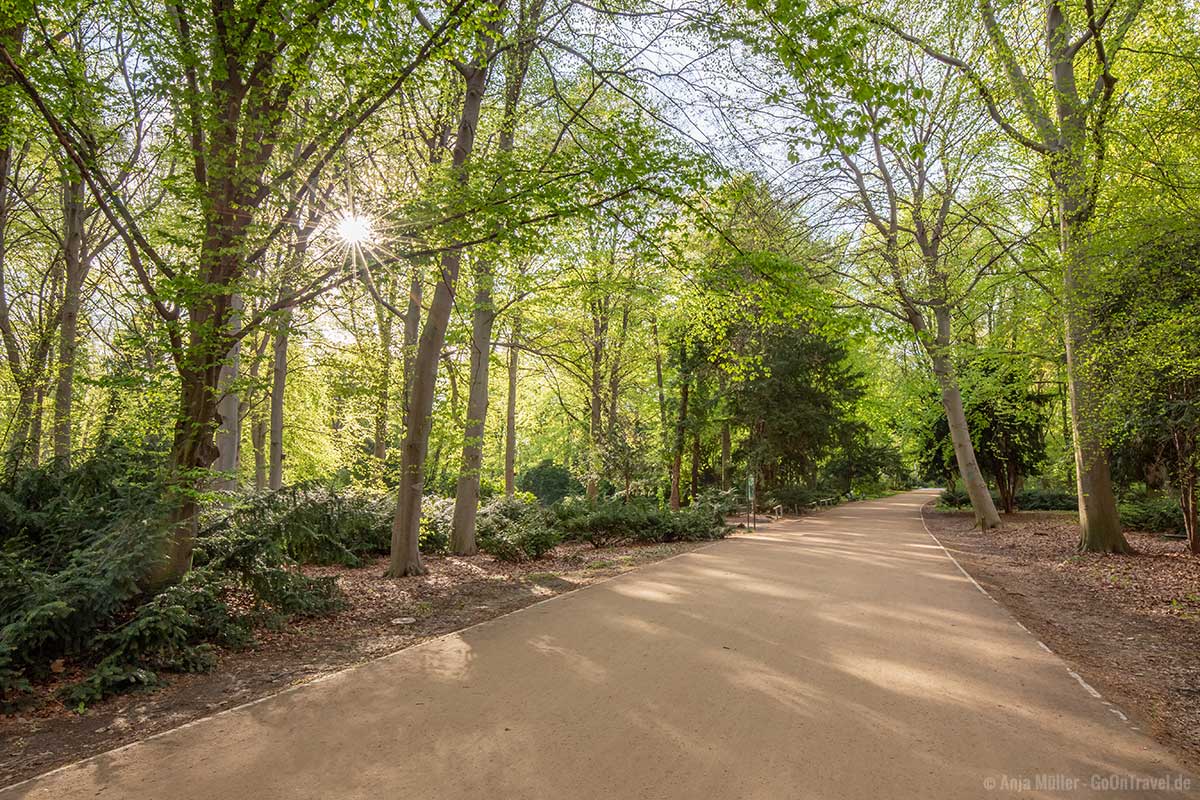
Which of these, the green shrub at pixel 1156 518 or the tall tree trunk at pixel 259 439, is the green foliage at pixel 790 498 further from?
the tall tree trunk at pixel 259 439

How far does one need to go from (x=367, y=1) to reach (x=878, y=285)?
625 inches

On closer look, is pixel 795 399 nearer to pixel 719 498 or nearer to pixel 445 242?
pixel 719 498

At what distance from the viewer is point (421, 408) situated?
988cm

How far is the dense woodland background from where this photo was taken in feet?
19.6

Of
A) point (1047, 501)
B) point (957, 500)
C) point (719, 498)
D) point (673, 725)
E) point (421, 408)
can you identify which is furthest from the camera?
point (957, 500)

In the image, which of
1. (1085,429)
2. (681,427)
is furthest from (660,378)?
(1085,429)

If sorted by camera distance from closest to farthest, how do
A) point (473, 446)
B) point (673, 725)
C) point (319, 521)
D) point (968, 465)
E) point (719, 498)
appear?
point (673, 725) → point (319, 521) → point (473, 446) → point (968, 465) → point (719, 498)

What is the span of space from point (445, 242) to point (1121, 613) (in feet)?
30.7

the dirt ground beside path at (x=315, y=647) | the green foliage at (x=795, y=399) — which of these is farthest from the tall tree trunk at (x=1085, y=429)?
the green foliage at (x=795, y=399)

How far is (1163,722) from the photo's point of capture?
13.8 feet

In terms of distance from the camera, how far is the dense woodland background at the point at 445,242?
19.6 feet

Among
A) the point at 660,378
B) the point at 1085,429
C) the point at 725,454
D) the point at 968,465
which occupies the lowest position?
the point at 968,465

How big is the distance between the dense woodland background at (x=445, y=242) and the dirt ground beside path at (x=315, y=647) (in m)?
0.30

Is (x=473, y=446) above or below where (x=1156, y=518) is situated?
above
